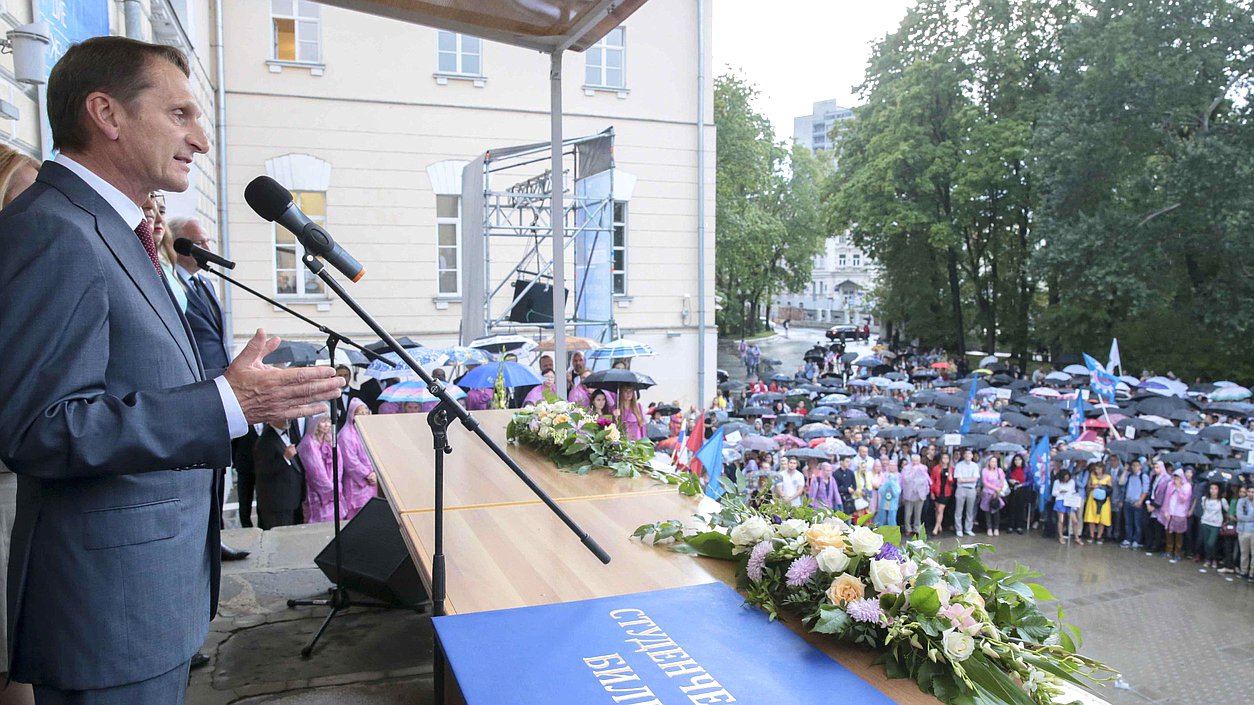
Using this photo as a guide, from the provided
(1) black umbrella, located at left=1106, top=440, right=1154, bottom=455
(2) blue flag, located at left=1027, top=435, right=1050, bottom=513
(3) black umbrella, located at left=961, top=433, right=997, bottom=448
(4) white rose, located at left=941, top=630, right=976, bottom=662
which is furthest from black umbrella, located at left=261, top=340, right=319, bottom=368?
(1) black umbrella, located at left=1106, top=440, right=1154, bottom=455

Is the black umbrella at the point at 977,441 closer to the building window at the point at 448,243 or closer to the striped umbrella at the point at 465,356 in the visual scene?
the striped umbrella at the point at 465,356

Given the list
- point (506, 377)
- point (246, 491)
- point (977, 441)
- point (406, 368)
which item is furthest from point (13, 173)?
point (977, 441)

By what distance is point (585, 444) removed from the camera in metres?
3.53

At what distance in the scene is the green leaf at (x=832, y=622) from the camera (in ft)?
5.66

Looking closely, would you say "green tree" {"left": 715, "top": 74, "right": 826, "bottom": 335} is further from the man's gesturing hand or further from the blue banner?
the man's gesturing hand

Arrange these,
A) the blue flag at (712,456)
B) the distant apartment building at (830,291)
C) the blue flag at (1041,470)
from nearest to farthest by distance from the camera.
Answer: the blue flag at (712,456) < the blue flag at (1041,470) < the distant apartment building at (830,291)

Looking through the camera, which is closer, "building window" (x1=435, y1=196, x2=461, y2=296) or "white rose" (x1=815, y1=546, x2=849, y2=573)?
"white rose" (x1=815, y1=546, x2=849, y2=573)

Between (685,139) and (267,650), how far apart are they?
1561 cm

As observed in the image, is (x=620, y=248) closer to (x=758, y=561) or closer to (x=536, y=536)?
(x=536, y=536)

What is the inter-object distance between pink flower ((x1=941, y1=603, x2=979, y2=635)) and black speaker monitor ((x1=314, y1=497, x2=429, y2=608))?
2469mm

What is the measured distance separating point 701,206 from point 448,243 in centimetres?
529

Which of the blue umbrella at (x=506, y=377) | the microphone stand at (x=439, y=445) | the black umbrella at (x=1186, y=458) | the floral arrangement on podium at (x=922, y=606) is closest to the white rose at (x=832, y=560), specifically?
the floral arrangement on podium at (x=922, y=606)

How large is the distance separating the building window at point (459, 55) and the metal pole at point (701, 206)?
4.48 meters

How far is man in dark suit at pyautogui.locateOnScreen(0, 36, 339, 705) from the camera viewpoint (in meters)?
1.34
